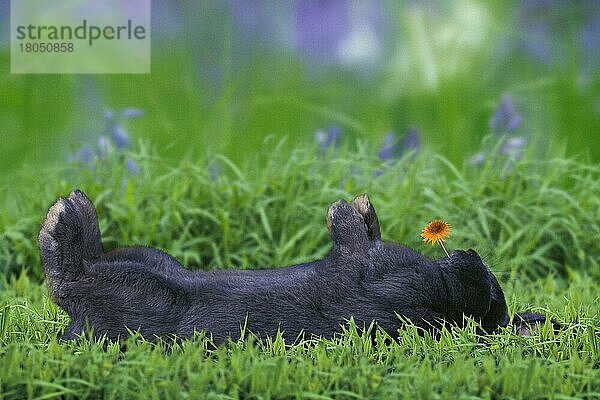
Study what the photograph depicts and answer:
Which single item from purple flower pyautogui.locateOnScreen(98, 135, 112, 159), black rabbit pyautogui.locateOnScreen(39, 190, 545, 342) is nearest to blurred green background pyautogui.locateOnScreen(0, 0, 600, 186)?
purple flower pyautogui.locateOnScreen(98, 135, 112, 159)

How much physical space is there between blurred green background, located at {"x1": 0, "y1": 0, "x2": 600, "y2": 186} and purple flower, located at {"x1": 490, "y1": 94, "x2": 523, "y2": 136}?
0.02m

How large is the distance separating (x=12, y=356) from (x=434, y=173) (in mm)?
3314

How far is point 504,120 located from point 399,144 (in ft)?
2.20

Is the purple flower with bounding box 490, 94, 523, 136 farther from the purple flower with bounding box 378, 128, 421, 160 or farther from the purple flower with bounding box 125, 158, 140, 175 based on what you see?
the purple flower with bounding box 125, 158, 140, 175

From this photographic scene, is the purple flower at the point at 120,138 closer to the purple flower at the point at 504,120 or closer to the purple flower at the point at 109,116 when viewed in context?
the purple flower at the point at 109,116

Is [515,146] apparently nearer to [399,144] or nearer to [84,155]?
[399,144]

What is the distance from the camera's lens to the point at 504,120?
6.04 m

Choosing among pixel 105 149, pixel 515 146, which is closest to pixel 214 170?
pixel 105 149

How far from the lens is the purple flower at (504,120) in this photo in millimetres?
6004

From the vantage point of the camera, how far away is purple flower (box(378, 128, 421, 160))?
5.89 meters

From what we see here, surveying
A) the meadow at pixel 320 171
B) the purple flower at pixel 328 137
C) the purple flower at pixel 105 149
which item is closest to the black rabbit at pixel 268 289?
the meadow at pixel 320 171

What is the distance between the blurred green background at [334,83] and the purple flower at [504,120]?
0.08ft

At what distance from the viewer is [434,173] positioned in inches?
210

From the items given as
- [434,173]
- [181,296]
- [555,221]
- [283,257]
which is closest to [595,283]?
[555,221]
